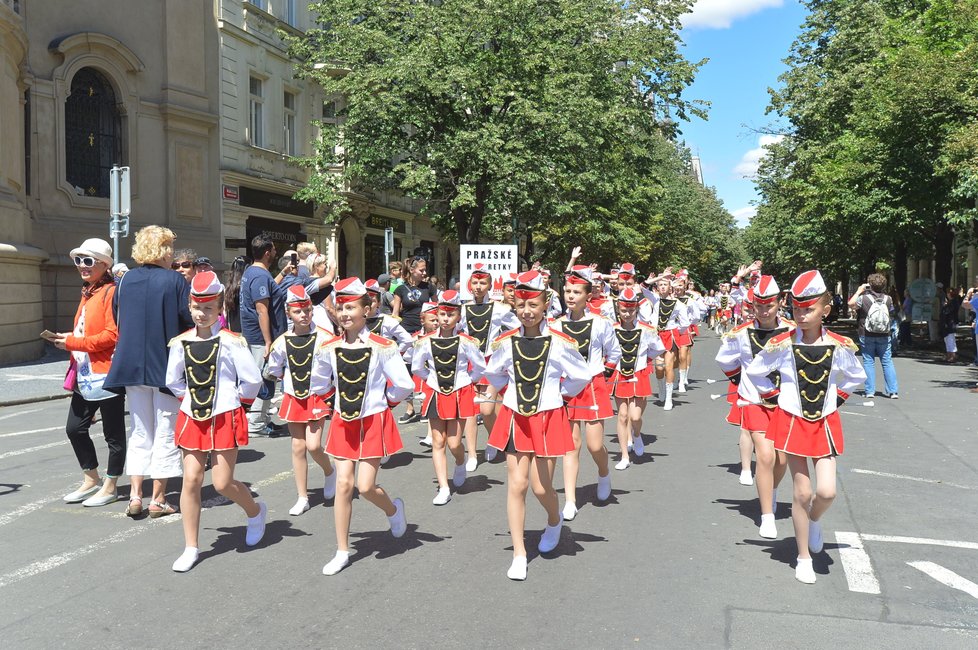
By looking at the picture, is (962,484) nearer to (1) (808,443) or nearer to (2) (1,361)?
(1) (808,443)

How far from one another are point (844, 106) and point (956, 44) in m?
8.11

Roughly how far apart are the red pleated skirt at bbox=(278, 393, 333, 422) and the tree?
16252 millimetres

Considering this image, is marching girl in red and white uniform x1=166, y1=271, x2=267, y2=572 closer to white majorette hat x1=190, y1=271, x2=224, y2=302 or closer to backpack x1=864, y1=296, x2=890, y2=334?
white majorette hat x1=190, y1=271, x2=224, y2=302

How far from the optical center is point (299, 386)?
686cm

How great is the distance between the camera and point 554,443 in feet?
17.7

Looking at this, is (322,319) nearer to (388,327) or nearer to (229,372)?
(388,327)

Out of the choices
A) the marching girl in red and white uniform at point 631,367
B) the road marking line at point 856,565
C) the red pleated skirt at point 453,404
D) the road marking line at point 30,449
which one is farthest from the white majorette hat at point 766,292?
the road marking line at point 30,449

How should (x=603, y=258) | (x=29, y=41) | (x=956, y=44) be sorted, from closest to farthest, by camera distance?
(x=29, y=41)
(x=956, y=44)
(x=603, y=258)

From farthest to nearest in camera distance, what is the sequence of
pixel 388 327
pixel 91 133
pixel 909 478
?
1. pixel 91 133
2. pixel 909 478
3. pixel 388 327

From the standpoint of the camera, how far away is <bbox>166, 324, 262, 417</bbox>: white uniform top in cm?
558

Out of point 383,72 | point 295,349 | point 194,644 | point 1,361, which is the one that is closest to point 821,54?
point 383,72

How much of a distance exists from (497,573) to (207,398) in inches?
80.8

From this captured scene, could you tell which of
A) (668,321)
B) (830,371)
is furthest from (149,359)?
(668,321)

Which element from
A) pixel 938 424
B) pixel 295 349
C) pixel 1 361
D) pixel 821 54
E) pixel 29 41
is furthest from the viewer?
pixel 821 54
